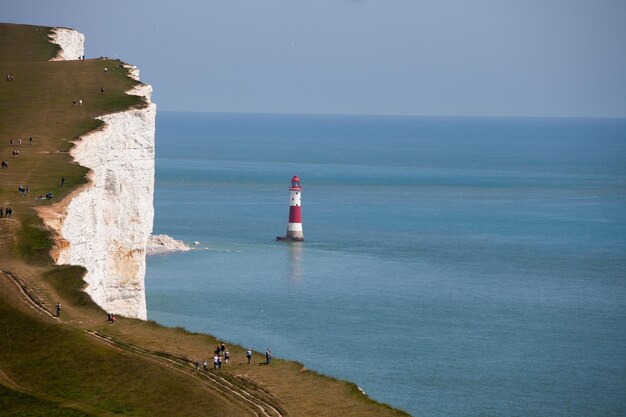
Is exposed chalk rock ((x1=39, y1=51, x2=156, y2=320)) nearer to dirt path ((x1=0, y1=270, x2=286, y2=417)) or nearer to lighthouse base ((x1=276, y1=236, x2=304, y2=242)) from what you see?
dirt path ((x1=0, y1=270, x2=286, y2=417))

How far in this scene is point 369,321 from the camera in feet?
225

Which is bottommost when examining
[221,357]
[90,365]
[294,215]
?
[90,365]

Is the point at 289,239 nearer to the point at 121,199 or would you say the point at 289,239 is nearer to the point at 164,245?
the point at 164,245

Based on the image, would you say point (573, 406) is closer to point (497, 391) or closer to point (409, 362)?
point (497, 391)

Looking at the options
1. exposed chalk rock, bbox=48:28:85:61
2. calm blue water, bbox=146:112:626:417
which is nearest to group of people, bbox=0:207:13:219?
calm blue water, bbox=146:112:626:417

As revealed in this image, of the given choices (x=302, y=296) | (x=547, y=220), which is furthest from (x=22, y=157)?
(x=547, y=220)

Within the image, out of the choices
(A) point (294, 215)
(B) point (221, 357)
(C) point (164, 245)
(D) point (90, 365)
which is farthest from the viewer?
(A) point (294, 215)

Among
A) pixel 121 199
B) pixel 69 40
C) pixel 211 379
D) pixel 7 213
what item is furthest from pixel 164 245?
pixel 211 379

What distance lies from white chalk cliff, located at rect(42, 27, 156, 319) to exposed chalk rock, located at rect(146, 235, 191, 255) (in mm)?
30123

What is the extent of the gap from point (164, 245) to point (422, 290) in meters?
20.7

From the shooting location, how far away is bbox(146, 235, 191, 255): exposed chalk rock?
3568 inches

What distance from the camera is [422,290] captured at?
78.9m

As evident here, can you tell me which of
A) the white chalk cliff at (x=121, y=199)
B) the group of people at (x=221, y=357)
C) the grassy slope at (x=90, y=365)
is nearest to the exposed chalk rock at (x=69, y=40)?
the white chalk cliff at (x=121, y=199)

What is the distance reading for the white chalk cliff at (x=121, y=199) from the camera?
5289cm
